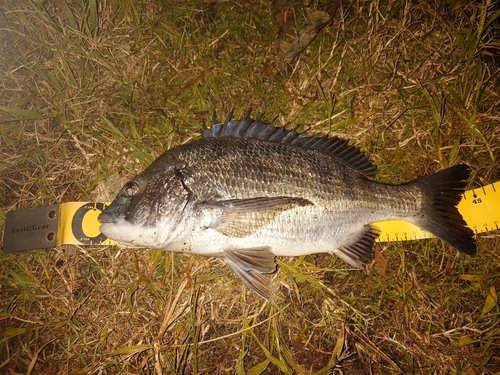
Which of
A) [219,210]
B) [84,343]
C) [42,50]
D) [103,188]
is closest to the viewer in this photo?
[219,210]

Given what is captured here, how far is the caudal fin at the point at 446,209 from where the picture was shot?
103 inches

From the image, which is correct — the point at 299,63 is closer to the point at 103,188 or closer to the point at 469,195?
the point at 469,195

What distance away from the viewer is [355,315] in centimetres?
282

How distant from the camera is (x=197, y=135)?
3.11 metres

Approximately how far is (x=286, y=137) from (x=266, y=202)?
2.29 ft

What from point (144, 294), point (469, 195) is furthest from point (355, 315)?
point (144, 294)

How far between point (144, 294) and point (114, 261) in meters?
0.45

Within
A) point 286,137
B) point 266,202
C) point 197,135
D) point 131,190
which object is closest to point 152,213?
point 131,190

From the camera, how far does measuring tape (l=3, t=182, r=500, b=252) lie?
9.27ft

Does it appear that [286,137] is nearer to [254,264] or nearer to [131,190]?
[254,264]

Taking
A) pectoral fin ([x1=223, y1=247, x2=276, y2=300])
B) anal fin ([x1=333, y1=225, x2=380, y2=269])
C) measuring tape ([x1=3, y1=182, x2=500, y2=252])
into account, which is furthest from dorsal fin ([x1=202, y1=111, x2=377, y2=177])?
pectoral fin ([x1=223, y1=247, x2=276, y2=300])

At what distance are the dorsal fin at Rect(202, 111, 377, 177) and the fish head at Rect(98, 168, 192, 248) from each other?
0.58 meters

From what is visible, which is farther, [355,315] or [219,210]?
[355,315]

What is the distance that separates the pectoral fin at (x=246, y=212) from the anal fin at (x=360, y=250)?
61 cm
